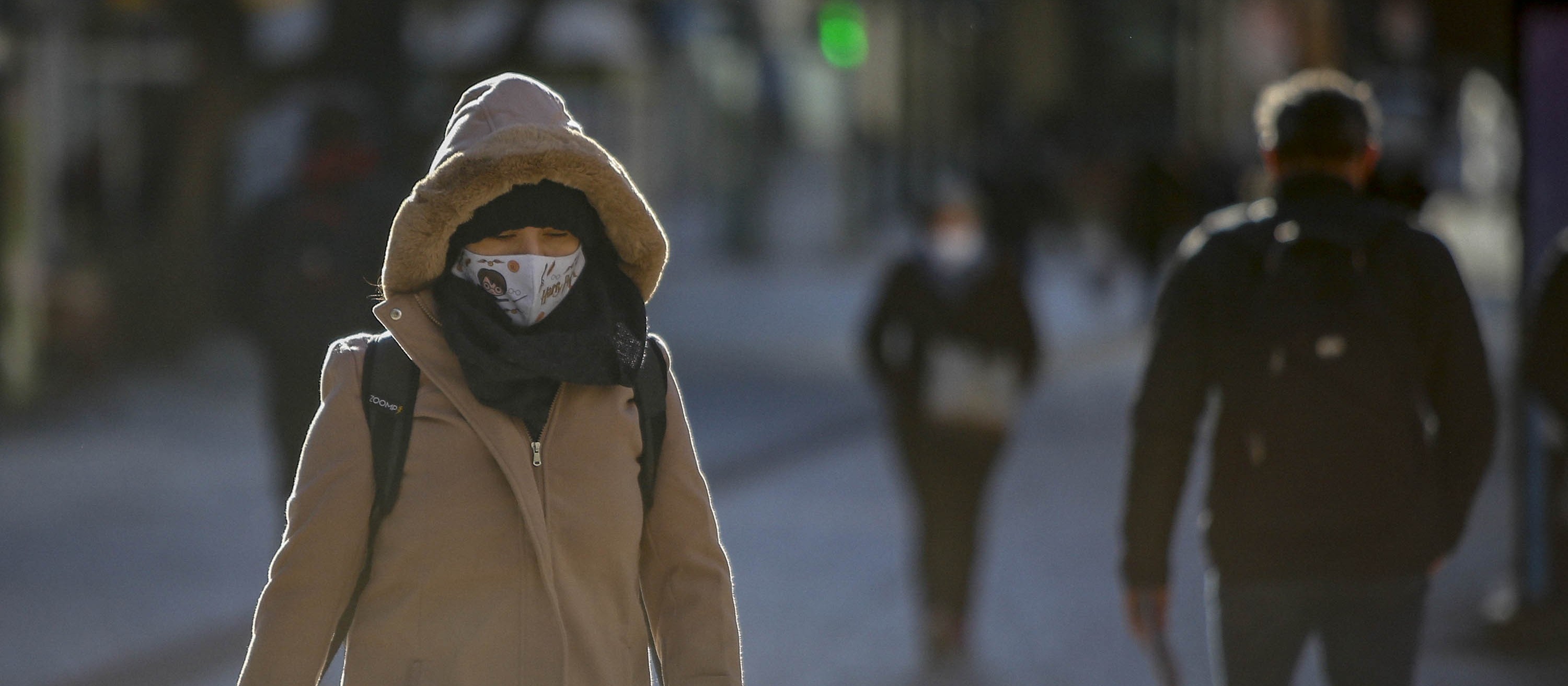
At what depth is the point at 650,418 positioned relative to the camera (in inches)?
111

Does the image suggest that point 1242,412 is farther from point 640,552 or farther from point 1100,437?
point 1100,437

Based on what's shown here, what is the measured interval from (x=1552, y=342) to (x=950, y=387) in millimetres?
1982

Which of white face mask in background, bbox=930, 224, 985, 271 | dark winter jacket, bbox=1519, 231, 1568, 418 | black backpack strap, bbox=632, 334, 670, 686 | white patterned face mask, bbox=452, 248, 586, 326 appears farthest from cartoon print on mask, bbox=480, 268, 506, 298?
white face mask in background, bbox=930, 224, 985, 271

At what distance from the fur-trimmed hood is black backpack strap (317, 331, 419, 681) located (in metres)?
0.14

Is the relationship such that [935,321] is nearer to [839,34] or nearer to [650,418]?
[650,418]

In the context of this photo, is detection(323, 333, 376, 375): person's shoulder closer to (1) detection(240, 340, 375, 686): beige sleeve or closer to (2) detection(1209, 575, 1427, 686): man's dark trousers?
(1) detection(240, 340, 375, 686): beige sleeve

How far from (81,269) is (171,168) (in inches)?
89.4

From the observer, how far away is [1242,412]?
3.75 m

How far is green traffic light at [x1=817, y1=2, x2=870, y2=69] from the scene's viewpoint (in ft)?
78.8

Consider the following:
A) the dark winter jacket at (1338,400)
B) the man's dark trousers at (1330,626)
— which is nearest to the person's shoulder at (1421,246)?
the dark winter jacket at (1338,400)

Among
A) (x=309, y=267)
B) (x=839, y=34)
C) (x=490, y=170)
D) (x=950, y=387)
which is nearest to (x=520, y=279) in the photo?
(x=490, y=170)

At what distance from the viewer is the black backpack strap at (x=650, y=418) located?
2.80 m

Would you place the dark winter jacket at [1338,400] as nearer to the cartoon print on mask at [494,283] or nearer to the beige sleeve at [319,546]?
the cartoon print on mask at [494,283]

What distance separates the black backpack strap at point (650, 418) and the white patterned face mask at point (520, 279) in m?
0.15
